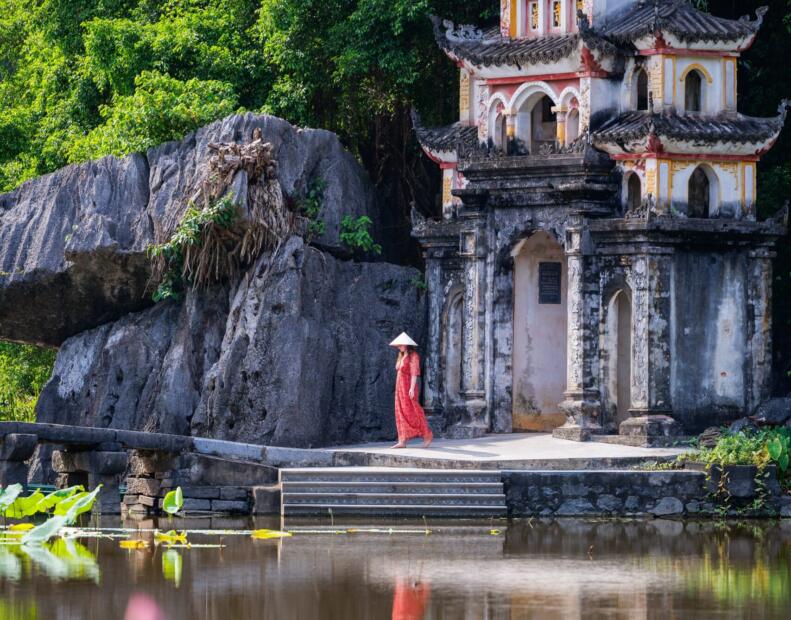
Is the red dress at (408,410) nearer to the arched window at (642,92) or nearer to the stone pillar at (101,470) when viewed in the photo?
the stone pillar at (101,470)

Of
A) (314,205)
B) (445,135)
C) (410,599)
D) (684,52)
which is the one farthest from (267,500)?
(684,52)

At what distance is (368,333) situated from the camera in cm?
3039

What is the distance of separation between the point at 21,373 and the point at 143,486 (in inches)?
534

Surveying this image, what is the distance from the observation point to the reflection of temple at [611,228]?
28062 millimetres

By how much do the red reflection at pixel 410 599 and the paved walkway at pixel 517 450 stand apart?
6668mm

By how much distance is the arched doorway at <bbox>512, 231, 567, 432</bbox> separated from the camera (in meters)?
30.1

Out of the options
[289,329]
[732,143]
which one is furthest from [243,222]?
[732,143]

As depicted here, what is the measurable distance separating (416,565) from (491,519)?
4.38m

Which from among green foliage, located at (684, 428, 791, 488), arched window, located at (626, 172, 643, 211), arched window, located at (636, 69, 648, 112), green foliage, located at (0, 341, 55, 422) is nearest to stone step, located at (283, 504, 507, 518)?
green foliage, located at (684, 428, 791, 488)

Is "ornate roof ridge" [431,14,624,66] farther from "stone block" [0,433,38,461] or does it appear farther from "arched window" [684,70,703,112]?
"stone block" [0,433,38,461]

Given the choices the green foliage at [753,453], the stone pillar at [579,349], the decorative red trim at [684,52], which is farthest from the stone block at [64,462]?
the decorative red trim at [684,52]

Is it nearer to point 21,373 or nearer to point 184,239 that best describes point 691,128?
point 184,239

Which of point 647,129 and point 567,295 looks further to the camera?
point 567,295

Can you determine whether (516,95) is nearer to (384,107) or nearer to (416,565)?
(384,107)
